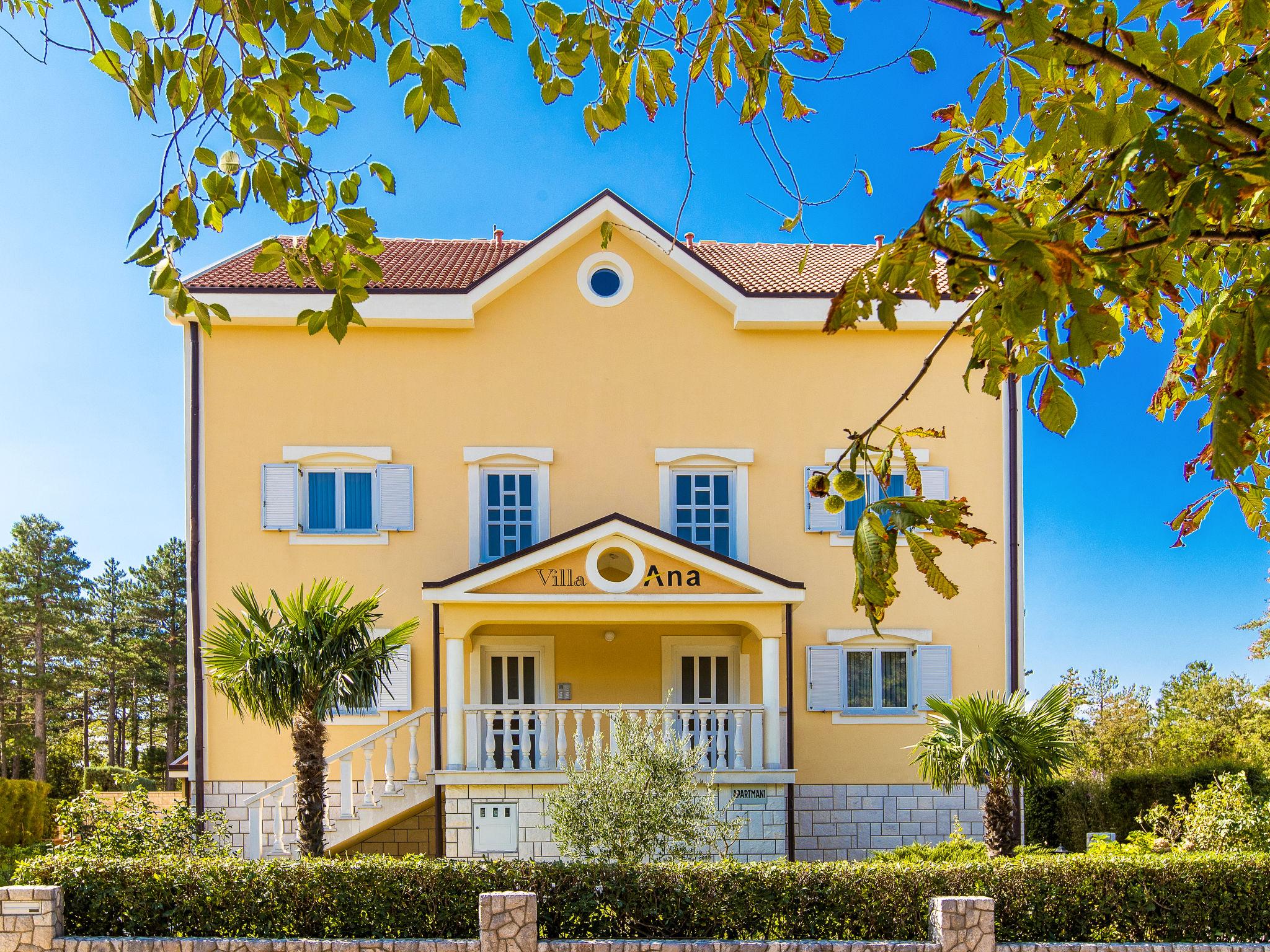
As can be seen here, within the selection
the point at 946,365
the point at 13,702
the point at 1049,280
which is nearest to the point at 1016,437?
the point at 946,365

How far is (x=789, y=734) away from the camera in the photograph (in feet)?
43.2

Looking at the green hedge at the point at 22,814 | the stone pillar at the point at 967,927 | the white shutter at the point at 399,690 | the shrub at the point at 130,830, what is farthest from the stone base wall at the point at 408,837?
the green hedge at the point at 22,814

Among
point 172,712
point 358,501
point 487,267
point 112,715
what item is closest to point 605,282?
point 487,267

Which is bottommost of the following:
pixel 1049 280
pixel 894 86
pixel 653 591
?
pixel 653 591

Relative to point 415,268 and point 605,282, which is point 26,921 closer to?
point 415,268

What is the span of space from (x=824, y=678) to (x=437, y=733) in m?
5.92

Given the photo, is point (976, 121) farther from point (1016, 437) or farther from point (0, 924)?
point (1016, 437)

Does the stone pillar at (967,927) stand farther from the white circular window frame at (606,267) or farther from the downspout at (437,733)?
the white circular window frame at (606,267)

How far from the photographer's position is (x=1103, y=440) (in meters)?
22.7

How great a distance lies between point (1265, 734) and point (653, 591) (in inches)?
734

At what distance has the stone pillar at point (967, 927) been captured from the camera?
881 cm

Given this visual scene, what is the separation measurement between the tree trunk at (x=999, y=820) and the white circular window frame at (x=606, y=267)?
29.4 feet

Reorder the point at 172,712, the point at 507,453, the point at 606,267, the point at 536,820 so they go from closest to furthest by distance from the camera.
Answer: the point at 536,820, the point at 507,453, the point at 606,267, the point at 172,712

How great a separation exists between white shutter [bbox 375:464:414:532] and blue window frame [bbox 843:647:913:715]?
719 centimetres
